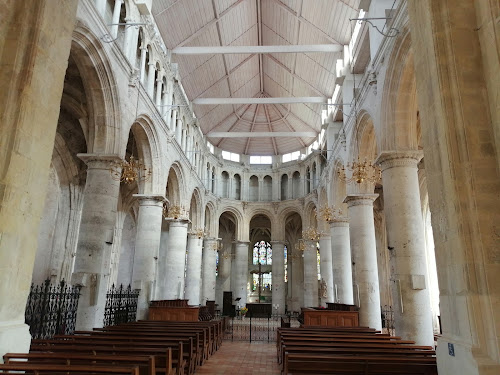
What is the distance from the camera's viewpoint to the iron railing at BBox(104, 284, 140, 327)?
44.6 feet

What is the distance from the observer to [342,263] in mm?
20031

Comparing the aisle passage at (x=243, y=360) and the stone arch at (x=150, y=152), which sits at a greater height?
the stone arch at (x=150, y=152)

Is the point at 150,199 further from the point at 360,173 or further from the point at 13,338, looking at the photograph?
the point at 13,338

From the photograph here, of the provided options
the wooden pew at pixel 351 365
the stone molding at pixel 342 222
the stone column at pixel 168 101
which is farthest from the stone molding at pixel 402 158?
the stone column at pixel 168 101

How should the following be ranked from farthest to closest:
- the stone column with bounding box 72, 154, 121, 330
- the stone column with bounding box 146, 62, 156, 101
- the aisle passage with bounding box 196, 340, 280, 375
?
the stone column with bounding box 146, 62, 156, 101, the stone column with bounding box 72, 154, 121, 330, the aisle passage with bounding box 196, 340, 280, 375

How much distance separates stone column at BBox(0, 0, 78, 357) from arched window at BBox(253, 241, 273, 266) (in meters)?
33.8

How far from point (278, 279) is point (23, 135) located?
26306mm

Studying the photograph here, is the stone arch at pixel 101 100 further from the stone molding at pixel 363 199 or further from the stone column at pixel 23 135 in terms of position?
the stone molding at pixel 363 199

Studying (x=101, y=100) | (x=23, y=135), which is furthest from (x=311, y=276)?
(x=23, y=135)

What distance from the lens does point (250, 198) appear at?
31.9 meters

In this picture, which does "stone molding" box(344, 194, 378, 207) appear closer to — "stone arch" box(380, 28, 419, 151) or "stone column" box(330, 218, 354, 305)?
"stone arch" box(380, 28, 419, 151)

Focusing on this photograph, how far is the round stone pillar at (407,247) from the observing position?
1027cm

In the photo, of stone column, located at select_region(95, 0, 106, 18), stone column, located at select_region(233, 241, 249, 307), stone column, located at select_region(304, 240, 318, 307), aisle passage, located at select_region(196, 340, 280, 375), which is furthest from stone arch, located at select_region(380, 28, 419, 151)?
stone column, located at select_region(233, 241, 249, 307)

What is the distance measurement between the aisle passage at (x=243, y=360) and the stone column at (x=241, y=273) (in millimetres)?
16103
